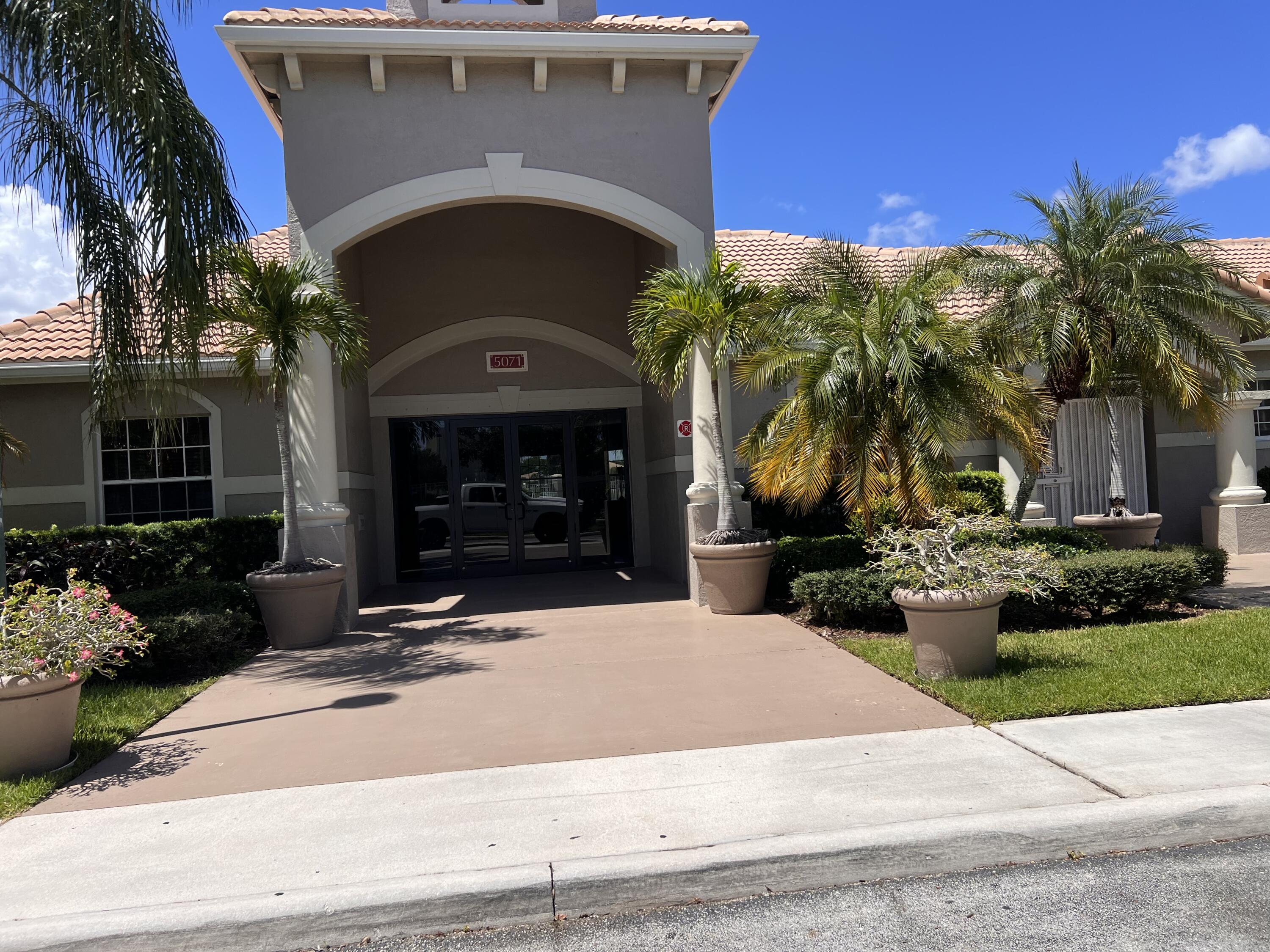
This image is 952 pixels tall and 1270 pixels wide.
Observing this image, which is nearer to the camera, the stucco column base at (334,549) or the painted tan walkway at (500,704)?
the painted tan walkway at (500,704)

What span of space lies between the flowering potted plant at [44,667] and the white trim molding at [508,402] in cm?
879

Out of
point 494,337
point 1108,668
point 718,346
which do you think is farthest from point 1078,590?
point 494,337

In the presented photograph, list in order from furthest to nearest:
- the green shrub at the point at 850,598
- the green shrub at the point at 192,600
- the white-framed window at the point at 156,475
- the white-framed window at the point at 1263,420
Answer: the white-framed window at the point at 1263,420 < the white-framed window at the point at 156,475 < the green shrub at the point at 850,598 < the green shrub at the point at 192,600

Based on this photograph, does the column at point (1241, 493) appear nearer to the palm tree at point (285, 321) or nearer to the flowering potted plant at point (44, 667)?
the palm tree at point (285, 321)

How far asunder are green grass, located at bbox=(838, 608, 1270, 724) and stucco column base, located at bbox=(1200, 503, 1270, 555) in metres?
6.50

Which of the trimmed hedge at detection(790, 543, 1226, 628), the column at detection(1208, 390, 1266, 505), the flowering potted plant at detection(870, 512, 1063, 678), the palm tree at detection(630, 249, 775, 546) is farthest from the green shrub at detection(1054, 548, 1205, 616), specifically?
the column at detection(1208, 390, 1266, 505)

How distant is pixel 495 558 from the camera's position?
15.0 m

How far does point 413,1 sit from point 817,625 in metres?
9.66

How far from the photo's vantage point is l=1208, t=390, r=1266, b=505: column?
46.4ft

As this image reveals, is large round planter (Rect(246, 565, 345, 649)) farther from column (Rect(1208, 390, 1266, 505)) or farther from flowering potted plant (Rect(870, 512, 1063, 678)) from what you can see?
column (Rect(1208, 390, 1266, 505))

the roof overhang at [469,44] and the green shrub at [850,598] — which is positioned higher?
the roof overhang at [469,44]

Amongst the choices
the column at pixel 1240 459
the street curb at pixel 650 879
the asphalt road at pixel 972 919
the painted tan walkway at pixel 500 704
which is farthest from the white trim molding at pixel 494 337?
the asphalt road at pixel 972 919

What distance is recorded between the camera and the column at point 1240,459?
1416 cm

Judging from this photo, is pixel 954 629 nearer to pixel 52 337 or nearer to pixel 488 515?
pixel 488 515
